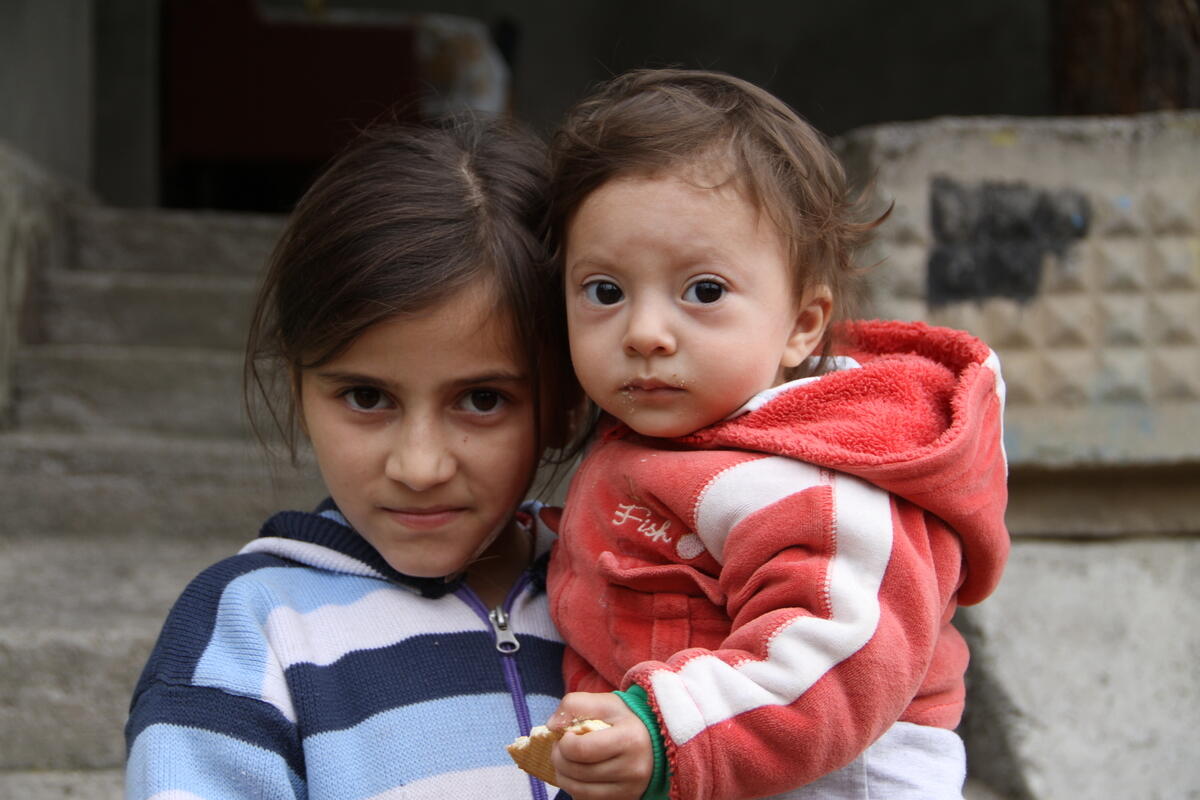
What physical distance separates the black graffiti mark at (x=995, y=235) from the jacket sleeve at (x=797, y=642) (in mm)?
1335

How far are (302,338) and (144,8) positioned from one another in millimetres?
6138

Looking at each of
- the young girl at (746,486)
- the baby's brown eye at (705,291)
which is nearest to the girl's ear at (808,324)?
the young girl at (746,486)

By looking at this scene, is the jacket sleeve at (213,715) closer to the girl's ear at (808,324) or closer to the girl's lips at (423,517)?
the girl's lips at (423,517)

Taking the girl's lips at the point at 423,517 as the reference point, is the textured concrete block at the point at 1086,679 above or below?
below

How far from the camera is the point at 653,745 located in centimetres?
86

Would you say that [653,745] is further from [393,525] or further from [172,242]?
[172,242]

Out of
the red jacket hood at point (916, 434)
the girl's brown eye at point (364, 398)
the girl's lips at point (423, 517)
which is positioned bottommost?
the girl's lips at point (423, 517)

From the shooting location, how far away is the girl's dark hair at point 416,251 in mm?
1136

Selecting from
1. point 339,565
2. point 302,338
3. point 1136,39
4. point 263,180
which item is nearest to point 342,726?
point 339,565

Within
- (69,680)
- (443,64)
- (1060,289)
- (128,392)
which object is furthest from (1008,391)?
(443,64)

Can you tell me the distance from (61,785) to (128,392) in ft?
4.47

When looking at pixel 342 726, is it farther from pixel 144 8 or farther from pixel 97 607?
pixel 144 8

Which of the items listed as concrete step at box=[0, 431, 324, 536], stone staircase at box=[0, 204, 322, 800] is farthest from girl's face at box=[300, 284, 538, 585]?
concrete step at box=[0, 431, 324, 536]

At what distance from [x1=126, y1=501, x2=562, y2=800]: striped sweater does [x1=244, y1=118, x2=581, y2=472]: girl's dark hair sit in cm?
20
